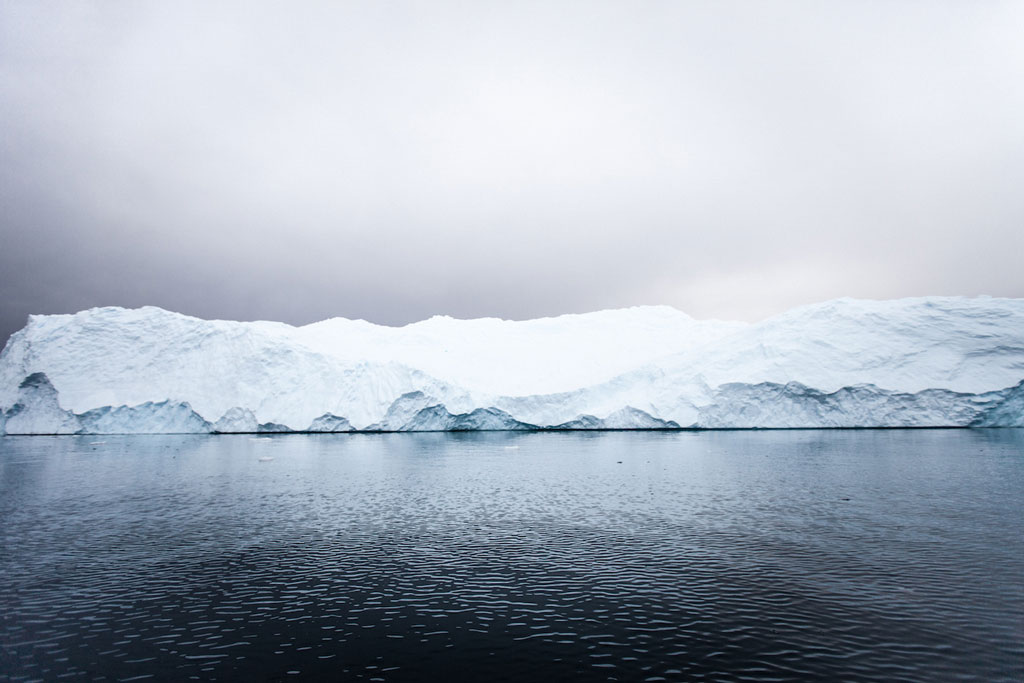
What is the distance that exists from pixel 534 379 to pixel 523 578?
50.2 meters

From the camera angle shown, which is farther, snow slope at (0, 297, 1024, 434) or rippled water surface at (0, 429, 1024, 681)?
snow slope at (0, 297, 1024, 434)

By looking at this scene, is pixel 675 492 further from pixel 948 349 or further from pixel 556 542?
pixel 948 349

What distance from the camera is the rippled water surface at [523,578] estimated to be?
7.93 meters

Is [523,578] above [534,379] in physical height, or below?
below

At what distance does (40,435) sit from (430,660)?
68474 millimetres

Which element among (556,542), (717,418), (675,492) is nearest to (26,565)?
(556,542)

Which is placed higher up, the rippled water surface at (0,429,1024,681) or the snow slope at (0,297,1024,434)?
the snow slope at (0,297,1024,434)

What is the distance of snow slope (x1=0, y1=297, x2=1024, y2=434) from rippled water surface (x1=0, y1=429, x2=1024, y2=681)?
2670cm

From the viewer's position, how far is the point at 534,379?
61.5 m

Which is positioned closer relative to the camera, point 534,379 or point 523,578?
point 523,578

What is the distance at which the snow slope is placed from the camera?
47562mm

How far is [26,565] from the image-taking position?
12.4 m

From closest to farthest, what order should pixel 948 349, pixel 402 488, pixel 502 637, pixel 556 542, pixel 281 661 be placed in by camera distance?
1. pixel 281 661
2. pixel 502 637
3. pixel 556 542
4. pixel 402 488
5. pixel 948 349

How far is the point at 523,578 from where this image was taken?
37.4 feet
